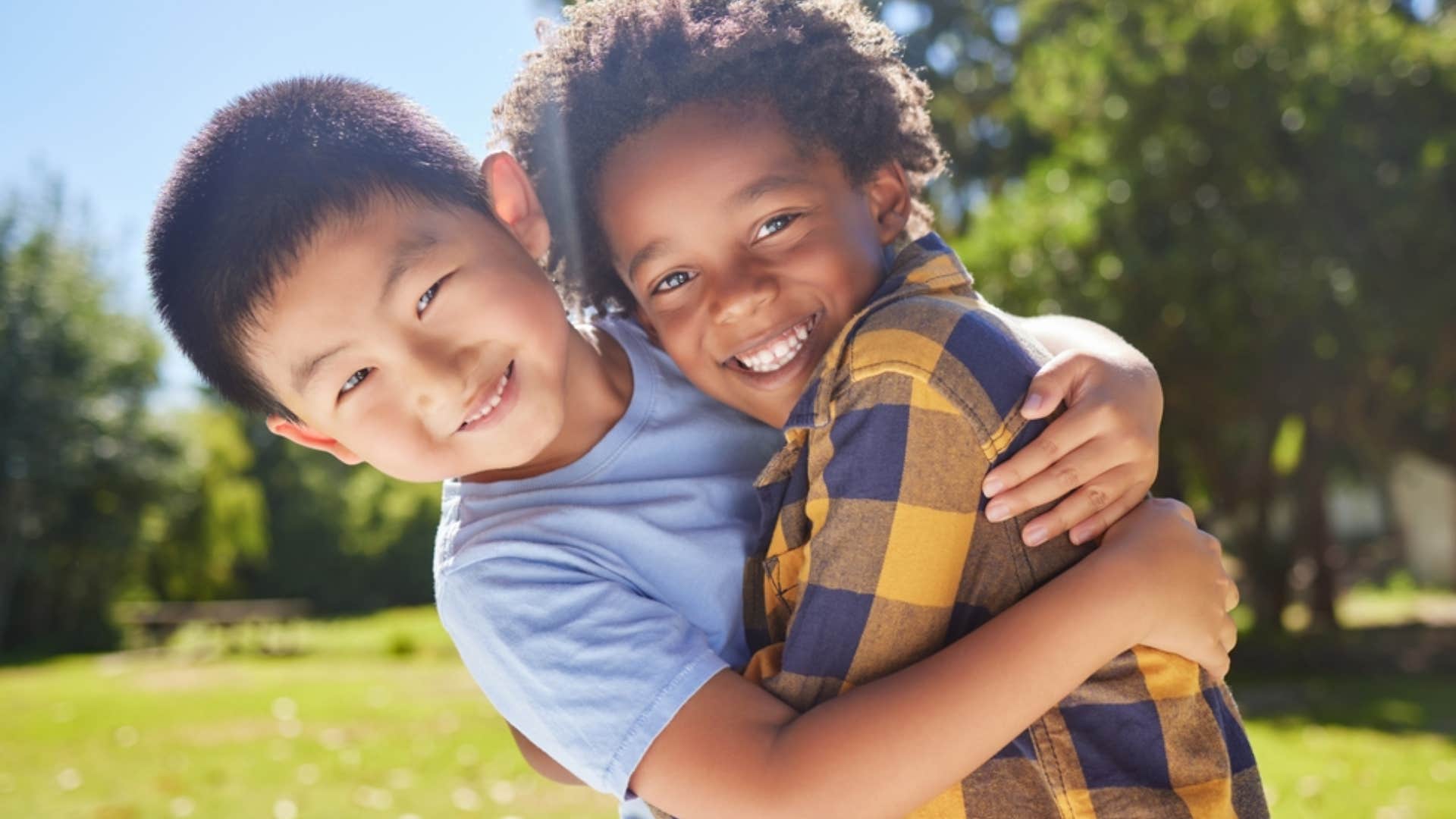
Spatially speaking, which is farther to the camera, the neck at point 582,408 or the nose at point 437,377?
the neck at point 582,408

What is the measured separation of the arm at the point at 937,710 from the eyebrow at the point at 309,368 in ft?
2.27

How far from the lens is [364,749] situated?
28.9 feet

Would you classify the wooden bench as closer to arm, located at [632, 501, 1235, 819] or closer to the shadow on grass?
the shadow on grass

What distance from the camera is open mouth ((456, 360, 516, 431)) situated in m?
1.79

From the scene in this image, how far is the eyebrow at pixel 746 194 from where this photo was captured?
6.07ft

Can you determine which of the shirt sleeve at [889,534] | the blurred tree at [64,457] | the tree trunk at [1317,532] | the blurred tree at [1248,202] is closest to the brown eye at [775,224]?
the shirt sleeve at [889,534]

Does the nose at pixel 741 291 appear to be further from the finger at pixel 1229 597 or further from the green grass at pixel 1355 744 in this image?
the green grass at pixel 1355 744

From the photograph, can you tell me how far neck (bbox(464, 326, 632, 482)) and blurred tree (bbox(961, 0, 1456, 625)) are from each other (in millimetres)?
9162

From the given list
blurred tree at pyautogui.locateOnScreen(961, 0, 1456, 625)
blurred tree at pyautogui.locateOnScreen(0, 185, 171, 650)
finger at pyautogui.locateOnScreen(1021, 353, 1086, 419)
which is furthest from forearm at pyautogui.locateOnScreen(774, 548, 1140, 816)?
blurred tree at pyautogui.locateOnScreen(0, 185, 171, 650)

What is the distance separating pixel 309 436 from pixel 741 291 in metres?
0.71

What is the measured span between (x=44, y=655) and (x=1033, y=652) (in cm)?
2199

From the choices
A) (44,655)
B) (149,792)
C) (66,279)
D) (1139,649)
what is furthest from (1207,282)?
(66,279)

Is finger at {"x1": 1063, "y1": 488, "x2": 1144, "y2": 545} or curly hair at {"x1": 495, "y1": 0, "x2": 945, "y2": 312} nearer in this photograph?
finger at {"x1": 1063, "y1": 488, "x2": 1144, "y2": 545}

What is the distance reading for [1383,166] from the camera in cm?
1115
